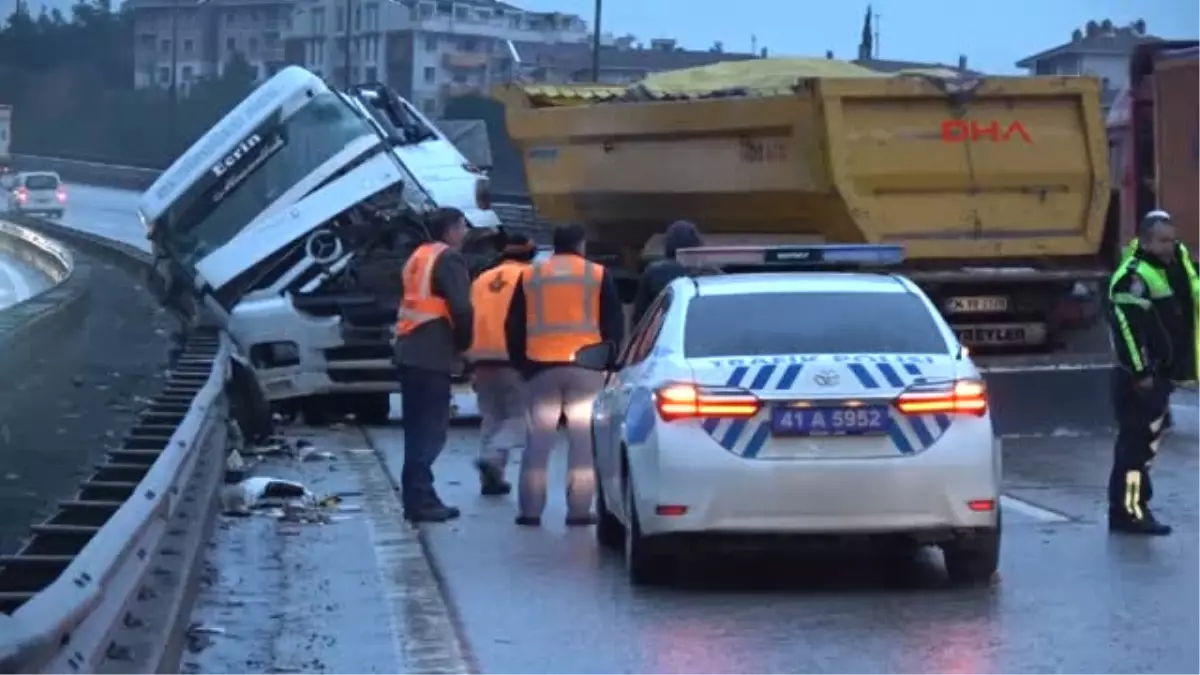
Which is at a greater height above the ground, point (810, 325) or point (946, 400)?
point (810, 325)

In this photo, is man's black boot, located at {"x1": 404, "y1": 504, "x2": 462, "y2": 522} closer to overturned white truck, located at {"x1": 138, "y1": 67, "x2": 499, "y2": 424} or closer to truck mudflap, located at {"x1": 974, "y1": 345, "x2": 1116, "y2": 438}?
truck mudflap, located at {"x1": 974, "y1": 345, "x2": 1116, "y2": 438}

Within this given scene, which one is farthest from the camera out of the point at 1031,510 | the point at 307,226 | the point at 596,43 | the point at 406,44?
the point at 406,44

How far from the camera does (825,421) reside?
10461mm

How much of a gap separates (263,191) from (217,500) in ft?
29.7

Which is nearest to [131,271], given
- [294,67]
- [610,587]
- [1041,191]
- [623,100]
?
[294,67]

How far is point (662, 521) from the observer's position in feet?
35.0

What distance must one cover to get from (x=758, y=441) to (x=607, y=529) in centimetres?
232

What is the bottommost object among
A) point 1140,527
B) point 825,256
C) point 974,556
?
point 1140,527

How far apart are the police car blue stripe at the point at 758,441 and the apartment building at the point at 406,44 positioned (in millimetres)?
107654

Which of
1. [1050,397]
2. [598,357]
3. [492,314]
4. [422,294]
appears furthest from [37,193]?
[598,357]

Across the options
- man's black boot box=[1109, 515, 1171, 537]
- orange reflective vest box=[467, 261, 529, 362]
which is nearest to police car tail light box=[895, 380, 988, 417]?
man's black boot box=[1109, 515, 1171, 537]

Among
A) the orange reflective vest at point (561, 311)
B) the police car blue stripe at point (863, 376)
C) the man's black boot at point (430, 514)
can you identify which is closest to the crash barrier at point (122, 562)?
the man's black boot at point (430, 514)

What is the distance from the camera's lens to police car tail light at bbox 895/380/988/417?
10547 millimetres

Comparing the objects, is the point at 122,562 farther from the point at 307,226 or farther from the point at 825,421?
the point at 307,226
